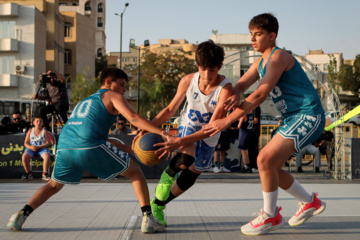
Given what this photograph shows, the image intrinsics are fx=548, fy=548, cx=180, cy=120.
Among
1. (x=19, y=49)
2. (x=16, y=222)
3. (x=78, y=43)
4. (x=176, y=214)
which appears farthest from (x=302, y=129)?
(x=78, y=43)

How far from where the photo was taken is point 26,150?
12836mm

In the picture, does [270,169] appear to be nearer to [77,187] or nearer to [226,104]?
[226,104]

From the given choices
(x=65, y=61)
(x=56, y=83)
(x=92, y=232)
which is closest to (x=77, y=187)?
(x=56, y=83)

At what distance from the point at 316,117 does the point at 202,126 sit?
1182mm

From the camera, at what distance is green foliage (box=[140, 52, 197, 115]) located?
2662 inches

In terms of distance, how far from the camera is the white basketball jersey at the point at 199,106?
581 cm

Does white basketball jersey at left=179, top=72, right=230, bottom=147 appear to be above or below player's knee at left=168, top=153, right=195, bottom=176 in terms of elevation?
above

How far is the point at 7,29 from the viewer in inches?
2088

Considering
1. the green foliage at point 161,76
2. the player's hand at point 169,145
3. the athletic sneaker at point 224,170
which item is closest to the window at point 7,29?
the green foliage at point 161,76

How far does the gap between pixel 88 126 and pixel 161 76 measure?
211 ft

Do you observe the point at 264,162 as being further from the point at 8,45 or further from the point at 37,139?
the point at 8,45

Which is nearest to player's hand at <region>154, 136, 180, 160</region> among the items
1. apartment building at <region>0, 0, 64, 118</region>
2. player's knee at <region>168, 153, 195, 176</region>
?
player's knee at <region>168, 153, 195, 176</region>

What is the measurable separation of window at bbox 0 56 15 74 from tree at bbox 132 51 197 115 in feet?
60.7

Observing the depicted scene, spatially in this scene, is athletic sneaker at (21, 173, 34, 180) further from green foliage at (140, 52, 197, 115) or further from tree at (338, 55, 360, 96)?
tree at (338, 55, 360, 96)
